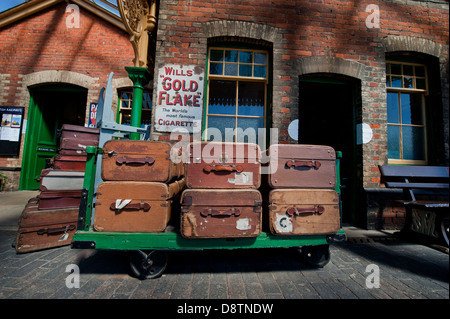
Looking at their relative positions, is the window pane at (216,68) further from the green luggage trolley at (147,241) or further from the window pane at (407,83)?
the window pane at (407,83)

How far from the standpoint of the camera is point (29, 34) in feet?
19.6

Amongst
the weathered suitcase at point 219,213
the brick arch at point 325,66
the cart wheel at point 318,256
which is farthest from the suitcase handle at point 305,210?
the brick arch at point 325,66

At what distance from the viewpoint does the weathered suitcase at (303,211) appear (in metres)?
2.01

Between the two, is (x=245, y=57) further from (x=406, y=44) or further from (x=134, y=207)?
(x=134, y=207)

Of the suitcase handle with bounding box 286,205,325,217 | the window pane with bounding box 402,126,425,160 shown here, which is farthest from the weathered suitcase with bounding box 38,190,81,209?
the window pane with bounding box 402,126,425,160

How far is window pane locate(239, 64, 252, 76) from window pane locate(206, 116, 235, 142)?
92 cm

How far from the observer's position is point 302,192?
6.74ft

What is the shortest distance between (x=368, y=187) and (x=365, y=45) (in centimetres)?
283

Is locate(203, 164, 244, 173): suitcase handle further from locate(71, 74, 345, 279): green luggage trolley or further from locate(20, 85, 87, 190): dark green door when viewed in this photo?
locate(20, 85, 87, 190): dark green door

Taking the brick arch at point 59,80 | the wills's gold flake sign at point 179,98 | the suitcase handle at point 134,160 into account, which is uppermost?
the brick arch at point 59,80

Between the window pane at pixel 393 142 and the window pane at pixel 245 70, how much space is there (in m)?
3.17

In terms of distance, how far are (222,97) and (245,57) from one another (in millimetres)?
916

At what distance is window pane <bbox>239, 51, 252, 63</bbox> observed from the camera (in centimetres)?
392
